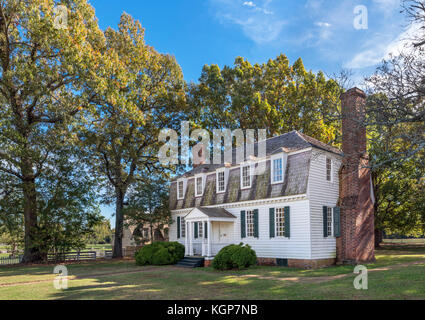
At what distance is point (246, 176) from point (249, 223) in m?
2.92

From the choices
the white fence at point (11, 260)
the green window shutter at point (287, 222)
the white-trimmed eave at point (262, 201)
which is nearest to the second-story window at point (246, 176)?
the white-trimmed eave at point (262, 201)

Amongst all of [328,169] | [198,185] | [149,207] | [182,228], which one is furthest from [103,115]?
[328,169]

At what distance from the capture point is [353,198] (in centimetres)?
1881

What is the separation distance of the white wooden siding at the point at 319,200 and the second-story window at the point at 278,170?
1932mm

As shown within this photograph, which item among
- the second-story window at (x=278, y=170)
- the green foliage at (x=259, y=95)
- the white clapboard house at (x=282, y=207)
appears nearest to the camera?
the white clapboard house at (x=282, y=207)

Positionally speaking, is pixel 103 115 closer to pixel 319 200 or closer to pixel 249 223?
pixel 249 223

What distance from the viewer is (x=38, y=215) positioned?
24875mm

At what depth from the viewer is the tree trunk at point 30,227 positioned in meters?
24.1

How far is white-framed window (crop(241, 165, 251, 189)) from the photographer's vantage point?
70.2 ft

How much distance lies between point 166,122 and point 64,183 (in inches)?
410

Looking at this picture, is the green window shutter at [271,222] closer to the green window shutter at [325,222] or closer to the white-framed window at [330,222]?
the green window shutter at [325,222]
